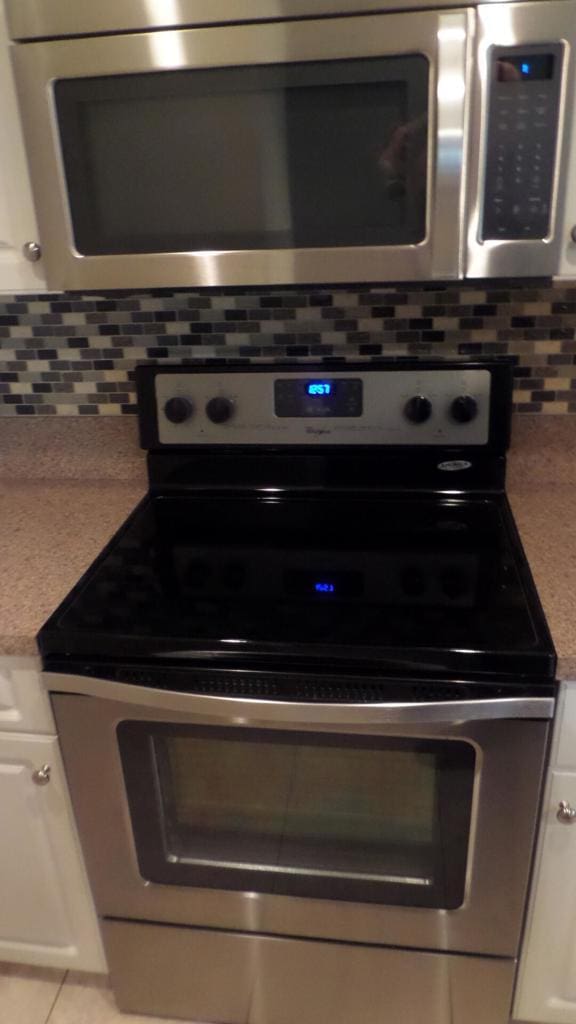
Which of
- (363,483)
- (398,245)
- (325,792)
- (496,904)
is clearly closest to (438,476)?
(363,483)

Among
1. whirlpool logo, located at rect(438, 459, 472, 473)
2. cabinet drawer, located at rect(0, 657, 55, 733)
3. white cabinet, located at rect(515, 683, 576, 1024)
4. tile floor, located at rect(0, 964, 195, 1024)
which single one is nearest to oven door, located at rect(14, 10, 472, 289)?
whirlpool logo, located at rect(438, 459, 472, 473)

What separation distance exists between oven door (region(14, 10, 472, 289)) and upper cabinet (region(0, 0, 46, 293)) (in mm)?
29

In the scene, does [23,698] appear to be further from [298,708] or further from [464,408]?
[464,408]

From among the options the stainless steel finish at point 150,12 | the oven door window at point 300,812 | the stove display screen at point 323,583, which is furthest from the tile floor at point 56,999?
the stainless steel finish at point 150,12

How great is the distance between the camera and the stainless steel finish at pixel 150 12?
0.90 metres

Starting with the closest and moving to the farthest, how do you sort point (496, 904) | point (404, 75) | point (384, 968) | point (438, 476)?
point (404, 75) → point (496, 904) → point (384, 968) → point (438, 476)

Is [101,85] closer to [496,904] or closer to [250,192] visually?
[250,192]

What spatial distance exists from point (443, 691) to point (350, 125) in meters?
0.75

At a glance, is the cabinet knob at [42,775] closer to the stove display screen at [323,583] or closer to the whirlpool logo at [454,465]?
the stove display screen at [323,583]

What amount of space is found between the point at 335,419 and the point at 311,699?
0.58m

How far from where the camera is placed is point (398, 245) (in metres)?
1.00

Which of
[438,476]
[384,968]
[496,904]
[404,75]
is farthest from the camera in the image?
[438,476]

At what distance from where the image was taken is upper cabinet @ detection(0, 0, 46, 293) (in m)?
1.02

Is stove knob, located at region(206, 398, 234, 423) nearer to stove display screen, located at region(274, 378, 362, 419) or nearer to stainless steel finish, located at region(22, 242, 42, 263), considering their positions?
stove display screen, located at region(274, 378, 362, 419)
